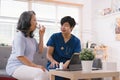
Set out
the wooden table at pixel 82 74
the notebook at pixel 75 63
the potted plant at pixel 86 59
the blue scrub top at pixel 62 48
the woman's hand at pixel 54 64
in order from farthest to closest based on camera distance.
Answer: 1. the blue scrub top at pixel 62 48
2. the woman's hand at pixel 54 64
3. the notebook at pixel 75 63
4. the potted plant at pixel 86 59
5. the wooden table at pixel 82 74

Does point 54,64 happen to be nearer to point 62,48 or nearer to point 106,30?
point 62,48

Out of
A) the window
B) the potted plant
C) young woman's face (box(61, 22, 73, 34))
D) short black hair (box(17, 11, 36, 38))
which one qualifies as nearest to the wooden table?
the potted plant

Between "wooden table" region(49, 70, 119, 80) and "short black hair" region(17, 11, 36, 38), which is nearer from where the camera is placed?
"wooden table" region(49, 70, 119, 80)

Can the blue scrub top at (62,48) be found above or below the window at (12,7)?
below

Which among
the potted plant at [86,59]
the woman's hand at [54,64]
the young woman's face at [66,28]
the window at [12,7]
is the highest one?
the window at [12,7]

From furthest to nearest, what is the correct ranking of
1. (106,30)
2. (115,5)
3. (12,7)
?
(106,30), (115,5), (12,7)

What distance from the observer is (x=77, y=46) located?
2.72 m

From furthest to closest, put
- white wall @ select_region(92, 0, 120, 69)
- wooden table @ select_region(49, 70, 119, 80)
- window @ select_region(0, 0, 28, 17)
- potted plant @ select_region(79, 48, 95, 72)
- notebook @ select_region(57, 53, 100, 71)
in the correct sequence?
white wall @ select_region(92, 0, 120, 69)
window @ select_region(0, 0, 28, 17)
notebook @ select_region(57, 53, 100, 71)
potted plant @ select_region(79, 48, 95, 72)
wooden table @ select_region(49, 70, 119, 80)

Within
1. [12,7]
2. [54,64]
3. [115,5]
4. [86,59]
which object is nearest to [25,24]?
[54,64]

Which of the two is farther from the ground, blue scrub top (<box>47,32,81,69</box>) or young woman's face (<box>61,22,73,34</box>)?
young woman's face (<box>61,22,73,34</box>)

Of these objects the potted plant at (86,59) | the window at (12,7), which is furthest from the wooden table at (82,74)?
the window at (12,7)

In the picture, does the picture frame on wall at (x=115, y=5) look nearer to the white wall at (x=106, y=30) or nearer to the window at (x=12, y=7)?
the white wall at (x=106, y=30)

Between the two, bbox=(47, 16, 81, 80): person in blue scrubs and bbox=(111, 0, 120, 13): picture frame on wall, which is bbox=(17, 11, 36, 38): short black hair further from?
bbox=(111, 0, 120, 13): picture frame on wall

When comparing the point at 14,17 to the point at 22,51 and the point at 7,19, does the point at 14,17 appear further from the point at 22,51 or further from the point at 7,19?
the point at 22,51
